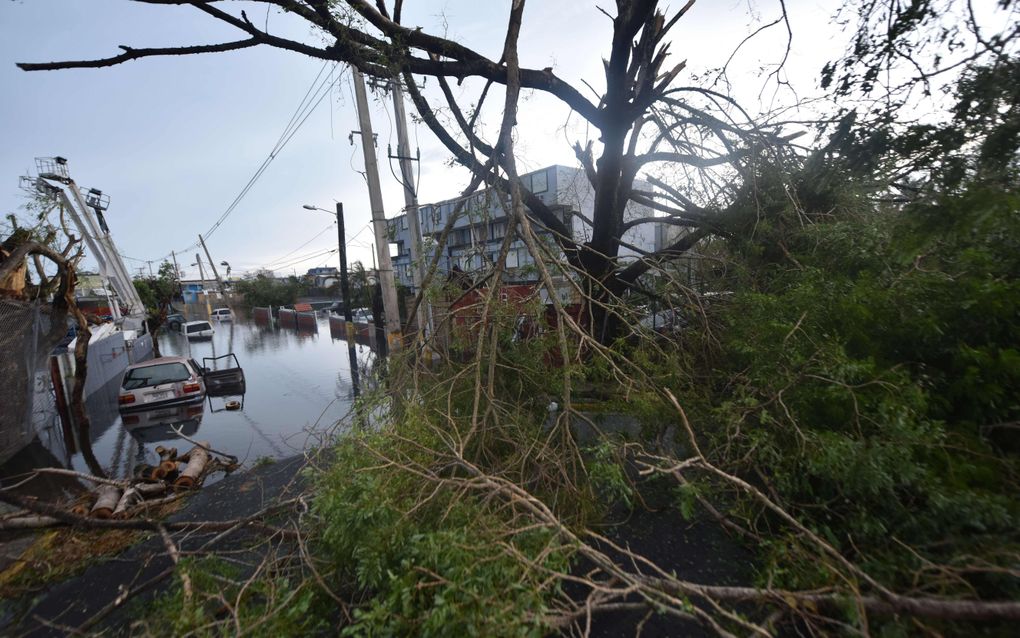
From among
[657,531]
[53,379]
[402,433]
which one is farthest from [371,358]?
[53,379]

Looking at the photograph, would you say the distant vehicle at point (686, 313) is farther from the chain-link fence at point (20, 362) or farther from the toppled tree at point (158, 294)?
the toppled tree at point (158, 294)

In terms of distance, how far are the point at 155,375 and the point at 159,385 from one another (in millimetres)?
303

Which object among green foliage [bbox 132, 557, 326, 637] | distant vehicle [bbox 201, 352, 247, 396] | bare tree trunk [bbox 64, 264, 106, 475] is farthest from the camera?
distant vehicle [bbox 201, 352, 247, 396]

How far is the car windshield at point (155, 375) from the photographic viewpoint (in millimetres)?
9727

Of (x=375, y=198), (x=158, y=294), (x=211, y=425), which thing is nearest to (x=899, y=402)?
(x=375, y=198)

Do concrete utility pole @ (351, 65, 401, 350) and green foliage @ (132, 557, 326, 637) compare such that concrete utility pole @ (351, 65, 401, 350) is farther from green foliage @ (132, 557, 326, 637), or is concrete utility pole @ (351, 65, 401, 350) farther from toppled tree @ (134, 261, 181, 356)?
toppled tree @ (134, 261, 181, 356)

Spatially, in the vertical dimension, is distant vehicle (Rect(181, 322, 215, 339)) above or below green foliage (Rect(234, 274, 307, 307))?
below

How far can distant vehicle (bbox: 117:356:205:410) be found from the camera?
966 centimetres

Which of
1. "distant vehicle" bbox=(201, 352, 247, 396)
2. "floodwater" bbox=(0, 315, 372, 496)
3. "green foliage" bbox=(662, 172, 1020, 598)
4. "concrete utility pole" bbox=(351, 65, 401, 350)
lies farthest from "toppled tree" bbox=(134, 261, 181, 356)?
"green foliage" bbox=(662, 172, 1020, 598)

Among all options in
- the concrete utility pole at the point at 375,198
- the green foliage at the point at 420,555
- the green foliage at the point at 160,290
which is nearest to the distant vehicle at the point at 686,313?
the green foliage at the point at 420,555

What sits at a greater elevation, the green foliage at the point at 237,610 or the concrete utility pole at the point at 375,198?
the concrete utility pole at the point at 375,198

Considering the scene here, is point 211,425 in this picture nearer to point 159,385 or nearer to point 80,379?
point 159,385

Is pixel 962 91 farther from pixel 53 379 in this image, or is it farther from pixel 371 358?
pixel 53 379

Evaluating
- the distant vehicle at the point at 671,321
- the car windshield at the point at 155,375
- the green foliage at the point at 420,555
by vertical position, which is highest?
the distant vehicle at the point at 671,321
